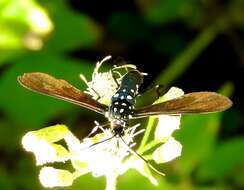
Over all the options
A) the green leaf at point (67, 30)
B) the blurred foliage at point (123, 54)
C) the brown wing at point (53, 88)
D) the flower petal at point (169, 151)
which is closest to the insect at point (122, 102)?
the brown wing at point (53, 88)

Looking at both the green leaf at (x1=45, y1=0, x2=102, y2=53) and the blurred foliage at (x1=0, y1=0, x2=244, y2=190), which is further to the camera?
the green leaf at (x1=45, y1=0, x2=102, y2=53)

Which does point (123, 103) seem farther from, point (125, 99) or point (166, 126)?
point (166, 126)

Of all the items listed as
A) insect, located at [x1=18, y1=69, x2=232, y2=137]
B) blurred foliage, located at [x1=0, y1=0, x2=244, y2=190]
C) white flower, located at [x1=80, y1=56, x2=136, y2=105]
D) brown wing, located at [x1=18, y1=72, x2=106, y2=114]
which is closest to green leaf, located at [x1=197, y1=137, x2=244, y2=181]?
blurred foliage, located at [x1=0, y1=0, x2=244, y2=190]

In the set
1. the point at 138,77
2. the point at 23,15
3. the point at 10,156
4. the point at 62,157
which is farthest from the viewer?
the point at 10,156

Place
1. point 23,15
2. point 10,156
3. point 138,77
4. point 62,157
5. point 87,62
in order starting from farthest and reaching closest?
1. point 87,62
2. point 10,156
3. point 23,15
4. point 138,77
5. point 62,157

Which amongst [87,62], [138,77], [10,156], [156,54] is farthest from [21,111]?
[138,77]

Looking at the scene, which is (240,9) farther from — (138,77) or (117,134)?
(117,134)

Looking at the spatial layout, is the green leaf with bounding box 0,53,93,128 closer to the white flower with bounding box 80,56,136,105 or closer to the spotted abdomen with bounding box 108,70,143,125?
the white flower with bounding box 80,56,136,105
